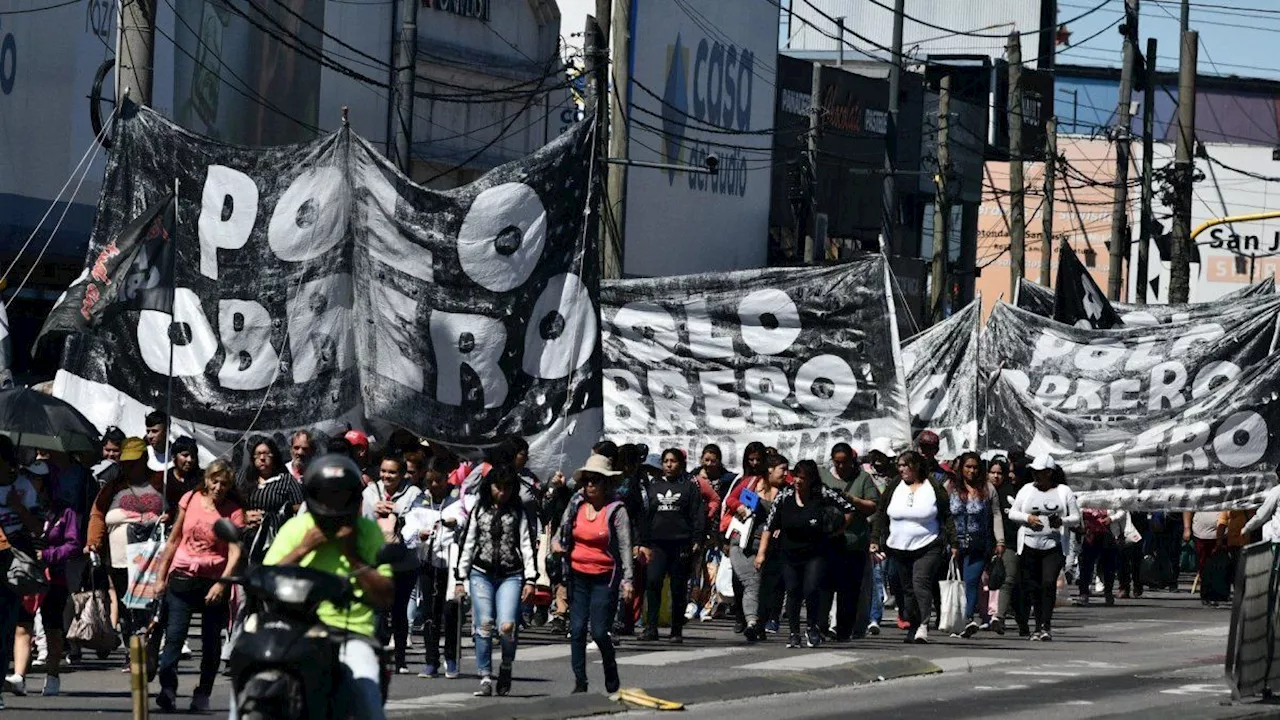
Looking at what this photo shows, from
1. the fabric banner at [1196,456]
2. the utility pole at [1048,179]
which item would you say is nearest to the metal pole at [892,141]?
the utility pole at [1048,179]

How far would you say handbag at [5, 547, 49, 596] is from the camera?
1181cm

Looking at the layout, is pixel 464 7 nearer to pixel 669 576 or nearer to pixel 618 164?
pixel 618 164

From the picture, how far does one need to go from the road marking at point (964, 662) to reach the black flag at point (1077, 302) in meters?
9.48

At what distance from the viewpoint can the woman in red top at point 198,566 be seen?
1248cm

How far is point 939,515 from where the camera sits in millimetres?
19062

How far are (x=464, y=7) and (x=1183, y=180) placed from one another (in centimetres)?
1301

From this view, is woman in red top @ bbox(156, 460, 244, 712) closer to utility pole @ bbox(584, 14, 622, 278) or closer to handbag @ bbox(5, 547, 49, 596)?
handbag @ bbox(5, 547, 49, 596)

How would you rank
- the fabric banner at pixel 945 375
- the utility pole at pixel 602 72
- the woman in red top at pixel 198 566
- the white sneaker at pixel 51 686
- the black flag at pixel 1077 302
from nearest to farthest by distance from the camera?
the woman in red top at pixel 198 566 → the white sneaker at pixel 51 686 → the utility pole at pixel 602 72 → the fabric banner at pixel 945 375 → the black flag at pixel 1077 302

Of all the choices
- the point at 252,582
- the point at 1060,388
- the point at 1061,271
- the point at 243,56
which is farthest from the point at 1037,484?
the point at 243,56

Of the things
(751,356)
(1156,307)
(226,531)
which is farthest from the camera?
(1156,307)

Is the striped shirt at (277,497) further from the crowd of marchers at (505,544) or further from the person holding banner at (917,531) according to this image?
the person holding banner at (917,531)

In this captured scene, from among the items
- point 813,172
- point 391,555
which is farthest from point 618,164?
point 813,172

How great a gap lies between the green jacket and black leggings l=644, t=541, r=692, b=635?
175 cm

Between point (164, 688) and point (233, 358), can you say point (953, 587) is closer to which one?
point (233, 358)
